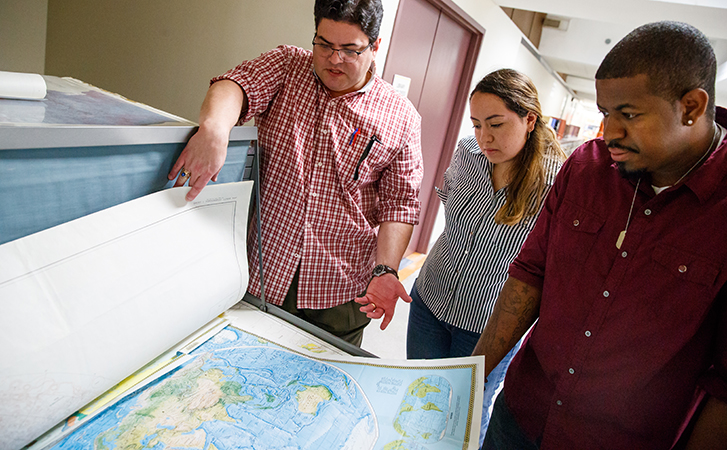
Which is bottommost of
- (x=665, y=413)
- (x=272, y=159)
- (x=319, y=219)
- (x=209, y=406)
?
(x=209, y=406)

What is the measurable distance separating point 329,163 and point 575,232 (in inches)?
24.2

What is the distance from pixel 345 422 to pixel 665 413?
621mm

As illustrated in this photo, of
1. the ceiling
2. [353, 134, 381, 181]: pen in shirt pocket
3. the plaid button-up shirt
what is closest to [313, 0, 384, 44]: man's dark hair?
the plaid button-up shirt

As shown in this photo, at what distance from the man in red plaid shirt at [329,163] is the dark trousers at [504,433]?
14.7 inches

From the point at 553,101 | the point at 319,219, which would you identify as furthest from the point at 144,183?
the point at 553,101

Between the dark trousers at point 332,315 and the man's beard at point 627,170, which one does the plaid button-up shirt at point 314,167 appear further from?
the man's beard at point 627,170

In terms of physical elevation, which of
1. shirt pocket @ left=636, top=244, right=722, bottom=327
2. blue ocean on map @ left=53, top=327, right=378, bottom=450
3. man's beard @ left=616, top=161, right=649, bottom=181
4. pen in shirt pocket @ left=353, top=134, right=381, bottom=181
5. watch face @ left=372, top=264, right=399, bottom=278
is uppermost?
man's beard @ left=616, top=161, right=649, bottom=181

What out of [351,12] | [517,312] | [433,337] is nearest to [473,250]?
[433,337]

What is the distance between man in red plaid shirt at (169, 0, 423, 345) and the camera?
1130mm

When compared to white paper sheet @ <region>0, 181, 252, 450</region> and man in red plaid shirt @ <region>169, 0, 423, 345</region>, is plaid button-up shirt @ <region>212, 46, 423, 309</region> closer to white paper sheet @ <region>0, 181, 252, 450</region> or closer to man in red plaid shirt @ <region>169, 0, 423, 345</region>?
man in red plaid shirt @ <region>169, 0, 423, 345</region>

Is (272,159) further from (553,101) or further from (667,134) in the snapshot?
(553,101)

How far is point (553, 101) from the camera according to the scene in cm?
870

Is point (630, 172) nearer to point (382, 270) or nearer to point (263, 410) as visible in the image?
point (382, 270)

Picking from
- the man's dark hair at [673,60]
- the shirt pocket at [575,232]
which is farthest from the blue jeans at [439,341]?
the man's dark hair at [673,60]
